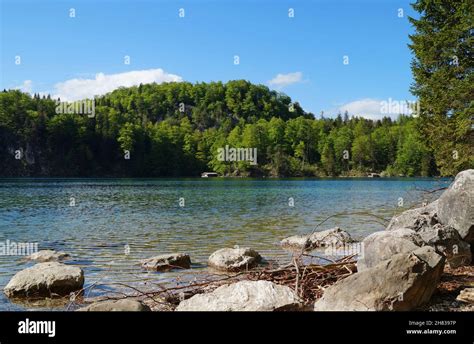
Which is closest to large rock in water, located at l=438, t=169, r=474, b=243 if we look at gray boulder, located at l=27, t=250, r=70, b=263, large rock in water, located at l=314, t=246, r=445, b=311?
large rock in water, located at l=314, t=246, r=445, b=311

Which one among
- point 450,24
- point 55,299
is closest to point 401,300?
point 55,299

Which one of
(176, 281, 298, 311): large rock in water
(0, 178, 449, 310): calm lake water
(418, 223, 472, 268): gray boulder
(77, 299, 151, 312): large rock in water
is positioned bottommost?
(0, 178, 449, 310): calm lake water

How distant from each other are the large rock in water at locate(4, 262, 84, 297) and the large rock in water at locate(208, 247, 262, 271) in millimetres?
A: 4334

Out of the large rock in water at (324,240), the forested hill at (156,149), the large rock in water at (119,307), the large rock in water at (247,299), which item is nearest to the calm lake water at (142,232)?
the large rock in water at (324,240)

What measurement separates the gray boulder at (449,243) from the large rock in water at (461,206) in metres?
0.30

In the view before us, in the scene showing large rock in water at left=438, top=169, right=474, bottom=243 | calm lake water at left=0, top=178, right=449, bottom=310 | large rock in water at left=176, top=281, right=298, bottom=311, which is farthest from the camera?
calm lake water at left=0, top=178, right=449, bottom=310

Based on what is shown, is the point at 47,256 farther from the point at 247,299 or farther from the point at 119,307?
the point at 247,299

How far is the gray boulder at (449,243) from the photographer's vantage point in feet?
32.1

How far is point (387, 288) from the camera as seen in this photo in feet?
23.8

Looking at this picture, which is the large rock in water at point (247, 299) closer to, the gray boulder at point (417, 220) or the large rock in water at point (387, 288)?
the large rock in water at point (387, 288)

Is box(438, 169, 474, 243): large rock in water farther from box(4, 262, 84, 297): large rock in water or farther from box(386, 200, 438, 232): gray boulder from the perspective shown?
box(4, 262, 84, 297): large rock in water

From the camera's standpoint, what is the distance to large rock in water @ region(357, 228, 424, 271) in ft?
27.8
